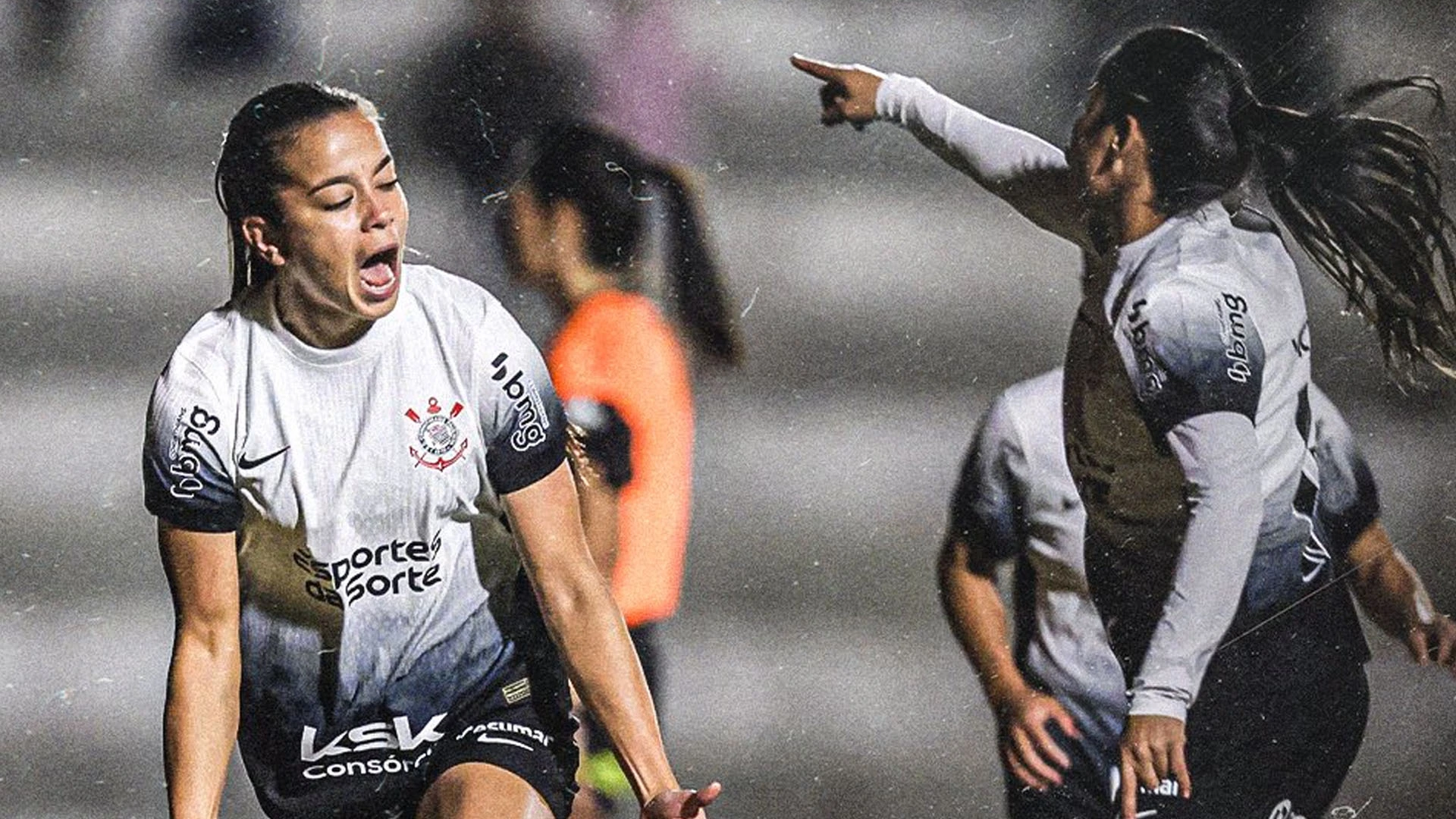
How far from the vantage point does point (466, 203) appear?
2.34 metres

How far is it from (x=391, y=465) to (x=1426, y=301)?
1.60 m

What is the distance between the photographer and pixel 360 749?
232 cm

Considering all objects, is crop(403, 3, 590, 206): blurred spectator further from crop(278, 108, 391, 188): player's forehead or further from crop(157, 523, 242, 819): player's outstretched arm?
crop(157, 523, 242, 819): player's outstretched arm

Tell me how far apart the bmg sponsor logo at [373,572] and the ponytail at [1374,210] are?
1.37 m

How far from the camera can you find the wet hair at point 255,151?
7.47 ft

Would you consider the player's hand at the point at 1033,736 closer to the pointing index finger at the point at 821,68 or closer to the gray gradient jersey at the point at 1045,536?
the gray gradient jersey at the point at 1045,536

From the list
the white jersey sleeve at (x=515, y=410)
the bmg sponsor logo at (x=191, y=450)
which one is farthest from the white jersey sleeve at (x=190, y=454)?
the white jersey sleeve at (x=515, y=410)

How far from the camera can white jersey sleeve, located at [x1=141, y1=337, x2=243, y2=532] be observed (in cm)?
227

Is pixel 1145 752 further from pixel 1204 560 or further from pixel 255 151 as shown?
pixel 255 151

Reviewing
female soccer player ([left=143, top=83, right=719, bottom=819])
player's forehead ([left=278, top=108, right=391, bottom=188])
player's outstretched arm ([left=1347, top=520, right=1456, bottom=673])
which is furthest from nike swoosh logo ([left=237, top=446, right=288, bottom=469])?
player's outstretched arm ([left=1347, top=520, right=1456, bottom=673])

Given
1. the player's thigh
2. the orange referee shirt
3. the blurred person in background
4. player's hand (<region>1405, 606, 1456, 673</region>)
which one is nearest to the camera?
the player's thigh

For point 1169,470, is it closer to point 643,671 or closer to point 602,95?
point 643,671

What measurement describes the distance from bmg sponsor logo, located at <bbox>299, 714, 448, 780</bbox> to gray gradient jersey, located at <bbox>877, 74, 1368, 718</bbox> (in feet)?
3.42

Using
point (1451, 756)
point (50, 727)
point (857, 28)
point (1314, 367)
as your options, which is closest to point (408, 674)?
point (50, 727)
